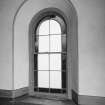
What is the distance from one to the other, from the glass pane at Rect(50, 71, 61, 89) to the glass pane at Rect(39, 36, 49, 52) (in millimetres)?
663

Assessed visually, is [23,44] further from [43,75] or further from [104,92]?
[104,92]

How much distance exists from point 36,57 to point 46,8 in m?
1.35

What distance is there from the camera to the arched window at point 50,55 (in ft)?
11.1

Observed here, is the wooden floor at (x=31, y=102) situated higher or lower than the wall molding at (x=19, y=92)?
lower

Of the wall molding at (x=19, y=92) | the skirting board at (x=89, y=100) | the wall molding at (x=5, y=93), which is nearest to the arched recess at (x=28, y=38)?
the wall molding at (x=19, y=92)

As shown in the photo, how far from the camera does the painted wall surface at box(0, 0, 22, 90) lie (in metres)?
3.16

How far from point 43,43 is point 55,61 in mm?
600

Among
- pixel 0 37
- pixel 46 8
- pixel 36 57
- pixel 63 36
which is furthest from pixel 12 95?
pixel 46 8

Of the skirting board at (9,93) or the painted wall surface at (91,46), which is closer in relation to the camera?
the painted wall surface at (91,46)

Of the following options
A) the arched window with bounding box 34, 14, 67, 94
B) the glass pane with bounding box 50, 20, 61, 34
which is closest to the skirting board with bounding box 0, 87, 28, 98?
the arched window with bounding box 34, 14, 67, 94

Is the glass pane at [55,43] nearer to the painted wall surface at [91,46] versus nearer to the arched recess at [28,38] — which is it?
the arched recess at [28,38]

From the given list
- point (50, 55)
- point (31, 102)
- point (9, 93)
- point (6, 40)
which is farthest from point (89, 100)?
point (6, 40)

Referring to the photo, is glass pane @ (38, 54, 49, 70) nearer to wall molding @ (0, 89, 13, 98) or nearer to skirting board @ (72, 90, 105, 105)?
wall molding @ (0, 89, 13, 98)

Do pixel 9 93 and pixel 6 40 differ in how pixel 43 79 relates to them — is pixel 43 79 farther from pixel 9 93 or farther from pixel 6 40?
pixel 6 40
